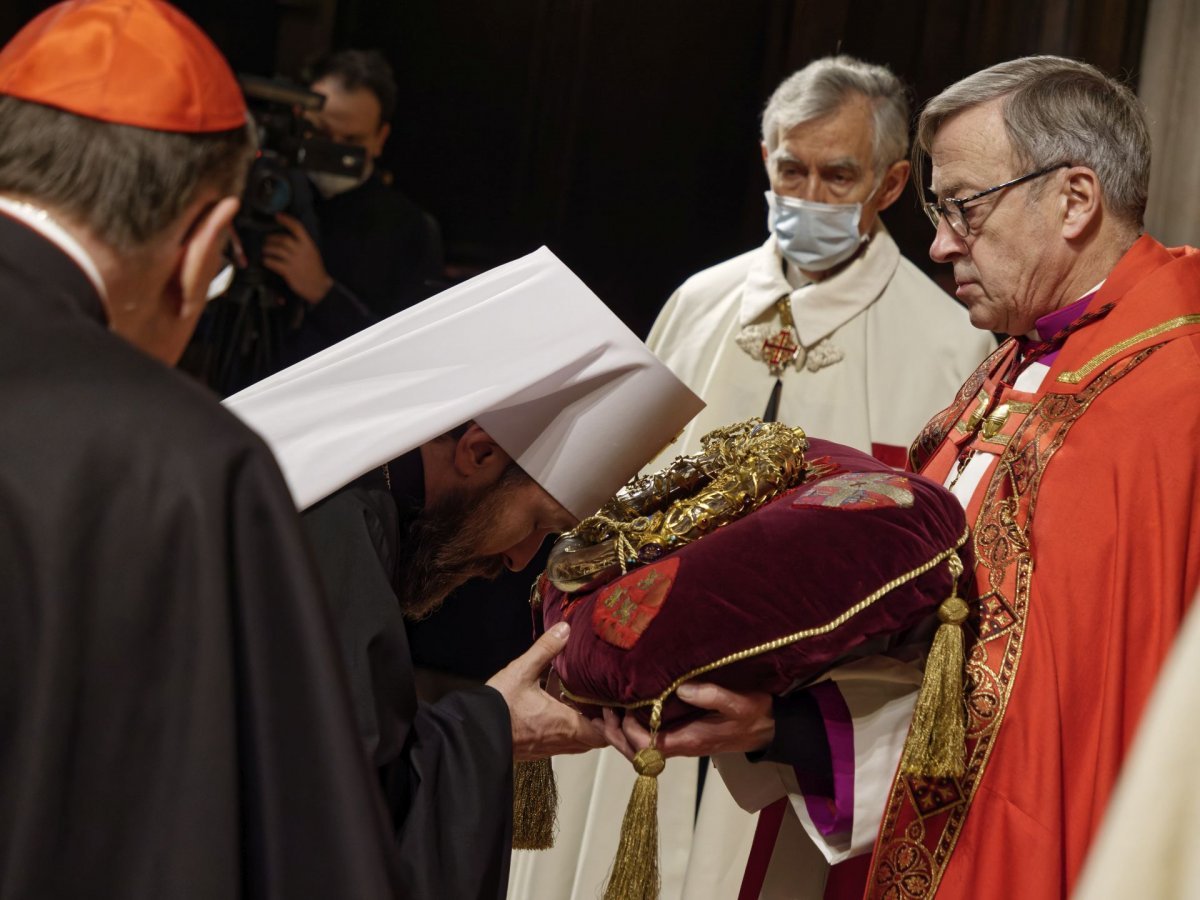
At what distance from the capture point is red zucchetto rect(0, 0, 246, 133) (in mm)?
1367

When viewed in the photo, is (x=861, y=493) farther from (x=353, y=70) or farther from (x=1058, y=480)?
(x=353, y=70)

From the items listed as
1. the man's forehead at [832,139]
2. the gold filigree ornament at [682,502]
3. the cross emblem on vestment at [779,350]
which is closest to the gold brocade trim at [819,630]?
the gold filigree ornament at [682,502]

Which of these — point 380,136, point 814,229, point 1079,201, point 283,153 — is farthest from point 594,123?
point 1079,201

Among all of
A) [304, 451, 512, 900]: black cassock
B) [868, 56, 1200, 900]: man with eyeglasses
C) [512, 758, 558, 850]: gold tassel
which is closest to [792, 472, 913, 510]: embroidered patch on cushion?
[868, 56, 1200, 900]: man with eyeglasses

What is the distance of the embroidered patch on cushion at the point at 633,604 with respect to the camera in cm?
→ 196

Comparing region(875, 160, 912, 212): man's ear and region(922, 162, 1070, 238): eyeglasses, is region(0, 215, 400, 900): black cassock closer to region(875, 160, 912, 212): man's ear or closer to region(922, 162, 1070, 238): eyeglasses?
region(922, 162, 1070, 238): eyeglasses

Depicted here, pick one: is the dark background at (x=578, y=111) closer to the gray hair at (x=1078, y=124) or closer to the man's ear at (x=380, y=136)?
the man's ear at (x=380, y=136)

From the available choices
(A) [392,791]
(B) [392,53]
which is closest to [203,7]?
(B) [392,53]

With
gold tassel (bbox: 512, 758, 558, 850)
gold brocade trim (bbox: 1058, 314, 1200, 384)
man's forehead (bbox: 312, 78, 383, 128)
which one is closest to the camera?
gold brocade trim (bbox: 1058, 314, 1200, 384)

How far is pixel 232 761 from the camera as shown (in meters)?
1.26

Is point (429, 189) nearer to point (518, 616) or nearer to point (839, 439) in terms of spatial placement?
point (518, 616)

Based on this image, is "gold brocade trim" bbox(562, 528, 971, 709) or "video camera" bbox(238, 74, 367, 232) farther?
"video camera" bbox(238, 74, 367, 232)

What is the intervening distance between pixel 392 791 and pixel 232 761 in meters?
0.74

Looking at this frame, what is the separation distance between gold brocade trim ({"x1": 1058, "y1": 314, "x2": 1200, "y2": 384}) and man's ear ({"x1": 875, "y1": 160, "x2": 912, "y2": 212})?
5.32ft
